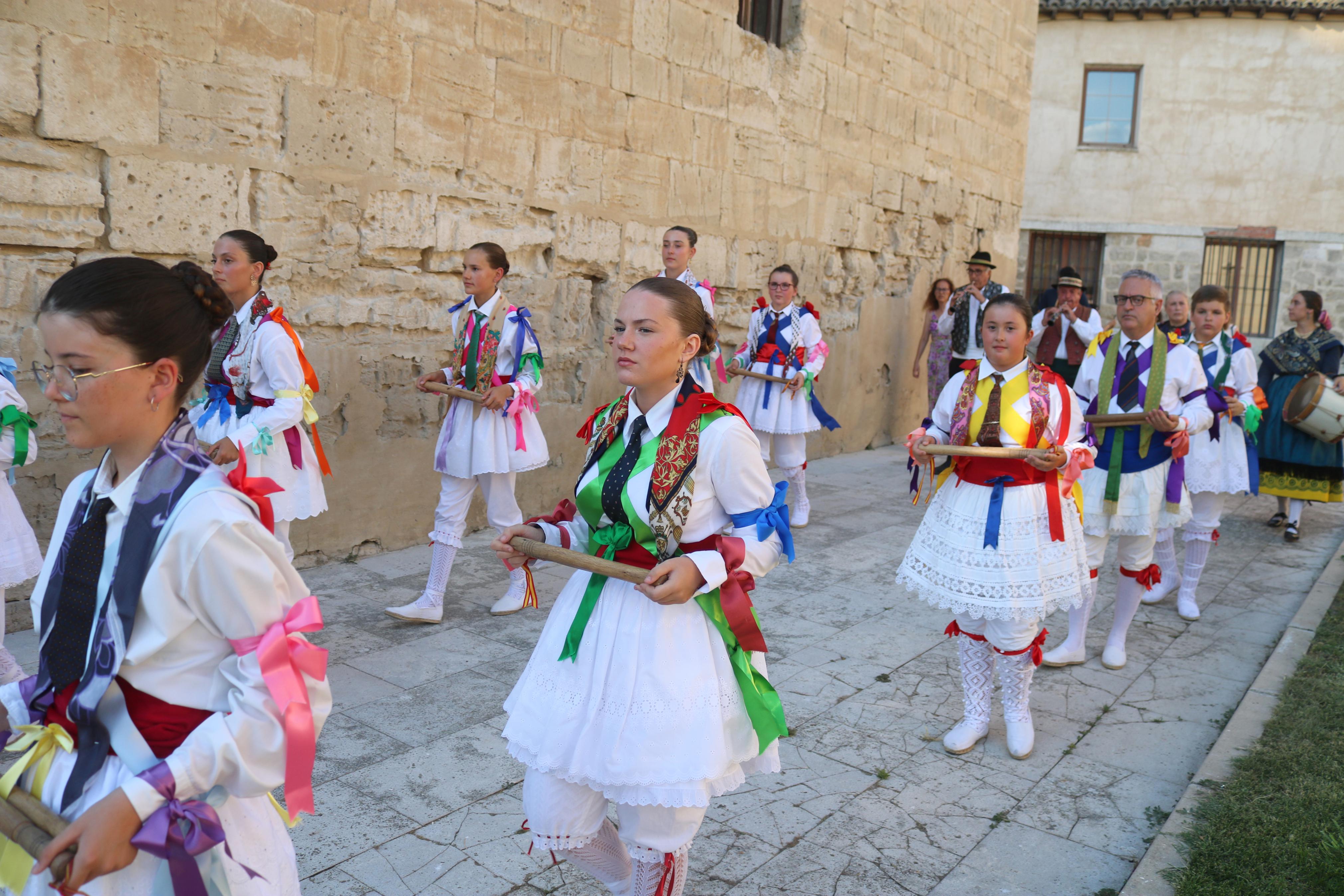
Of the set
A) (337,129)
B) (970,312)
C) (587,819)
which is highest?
(337,129)

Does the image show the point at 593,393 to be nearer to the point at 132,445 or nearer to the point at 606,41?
the point at 606,41

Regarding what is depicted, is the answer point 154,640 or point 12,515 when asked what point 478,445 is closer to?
point 12,515

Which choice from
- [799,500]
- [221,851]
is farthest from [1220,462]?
[221,851]

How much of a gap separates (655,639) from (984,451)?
1.81m

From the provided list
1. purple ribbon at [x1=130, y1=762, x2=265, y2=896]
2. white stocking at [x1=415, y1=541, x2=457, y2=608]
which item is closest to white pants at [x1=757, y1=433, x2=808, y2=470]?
white stocking at [x1=415, y1=541, x2=457, y2=608]

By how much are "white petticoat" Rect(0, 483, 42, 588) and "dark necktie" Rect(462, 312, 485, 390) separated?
2168mm

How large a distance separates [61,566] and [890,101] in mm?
10392

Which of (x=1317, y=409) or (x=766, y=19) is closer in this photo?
(x=1317, y=409)

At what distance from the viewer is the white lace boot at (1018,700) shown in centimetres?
405

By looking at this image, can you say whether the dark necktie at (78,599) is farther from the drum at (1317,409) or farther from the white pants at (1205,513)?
the drum at (1317,409)

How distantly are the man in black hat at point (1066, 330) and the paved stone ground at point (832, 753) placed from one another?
4.19 meters

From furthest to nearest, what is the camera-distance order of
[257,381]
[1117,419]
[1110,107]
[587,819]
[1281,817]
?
[1110,107] → [1117,419] → [257,381] → [1281,817] → [587,819]

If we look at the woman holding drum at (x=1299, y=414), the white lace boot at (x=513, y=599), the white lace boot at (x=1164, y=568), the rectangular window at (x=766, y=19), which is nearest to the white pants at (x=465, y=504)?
the white lace boot at (x=513, y=599)

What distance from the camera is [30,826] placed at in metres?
1.57
